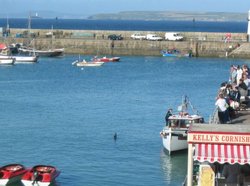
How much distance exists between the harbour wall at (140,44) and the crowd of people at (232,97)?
60.8 m

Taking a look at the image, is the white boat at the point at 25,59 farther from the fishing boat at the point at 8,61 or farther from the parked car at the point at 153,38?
the parked car at the point at 153,38

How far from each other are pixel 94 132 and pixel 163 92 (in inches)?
794

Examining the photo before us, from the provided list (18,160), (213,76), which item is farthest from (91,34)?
(18,160)

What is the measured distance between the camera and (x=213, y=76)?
72000 millimetres

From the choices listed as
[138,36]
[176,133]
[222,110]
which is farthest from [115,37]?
[222,110]

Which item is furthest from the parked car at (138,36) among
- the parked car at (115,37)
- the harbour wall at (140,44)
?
the parked car at (115,37)

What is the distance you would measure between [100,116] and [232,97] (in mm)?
20455

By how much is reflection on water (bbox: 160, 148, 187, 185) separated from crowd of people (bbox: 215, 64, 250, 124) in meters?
4.00

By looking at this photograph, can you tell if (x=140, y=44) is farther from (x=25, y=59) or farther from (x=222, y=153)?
(x=222, y=153)

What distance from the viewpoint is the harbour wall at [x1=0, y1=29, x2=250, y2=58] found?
9388 centimetres

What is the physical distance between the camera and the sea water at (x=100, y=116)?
99.6 ft

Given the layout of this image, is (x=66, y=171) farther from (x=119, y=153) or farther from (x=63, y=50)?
(x=63, y=50)

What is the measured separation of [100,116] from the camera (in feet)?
148

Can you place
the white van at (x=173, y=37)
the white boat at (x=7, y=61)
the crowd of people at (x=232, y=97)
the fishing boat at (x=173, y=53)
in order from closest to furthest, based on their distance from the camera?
1. the crowd of people at (x=232, y=97)
2. the white boat at (x=7, y=61)
3. the fishing boat at (x=173, y=53)
4. the white van at (x=173, y=37)
